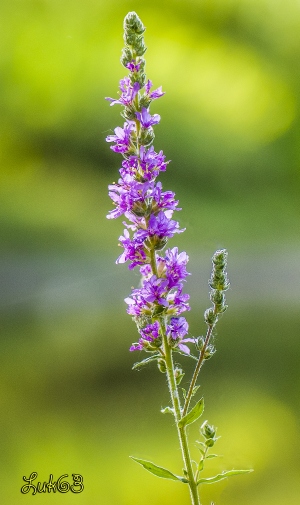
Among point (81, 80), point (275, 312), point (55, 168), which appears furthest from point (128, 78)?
point (81, 80)

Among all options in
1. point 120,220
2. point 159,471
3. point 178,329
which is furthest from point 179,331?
point 120,220

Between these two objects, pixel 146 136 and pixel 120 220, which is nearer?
pixel 146 136

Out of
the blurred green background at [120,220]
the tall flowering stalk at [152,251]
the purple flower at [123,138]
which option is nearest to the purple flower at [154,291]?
the tall flowering stalk at [152,251]

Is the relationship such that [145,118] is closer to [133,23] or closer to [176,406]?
[133,23]

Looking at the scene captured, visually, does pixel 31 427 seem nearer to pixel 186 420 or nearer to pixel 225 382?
pixel 225 382

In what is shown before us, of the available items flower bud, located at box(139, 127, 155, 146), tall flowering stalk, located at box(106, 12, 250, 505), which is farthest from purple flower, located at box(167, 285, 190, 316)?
flower bud, located at box(139, 127, 155, 146)

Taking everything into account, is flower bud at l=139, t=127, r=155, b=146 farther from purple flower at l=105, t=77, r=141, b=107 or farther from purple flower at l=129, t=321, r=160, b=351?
purple flower at l=129, t=321, r=160, b=351

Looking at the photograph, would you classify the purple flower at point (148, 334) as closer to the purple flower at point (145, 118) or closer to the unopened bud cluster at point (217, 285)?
the unopened bud cluster at point (217, 285)
